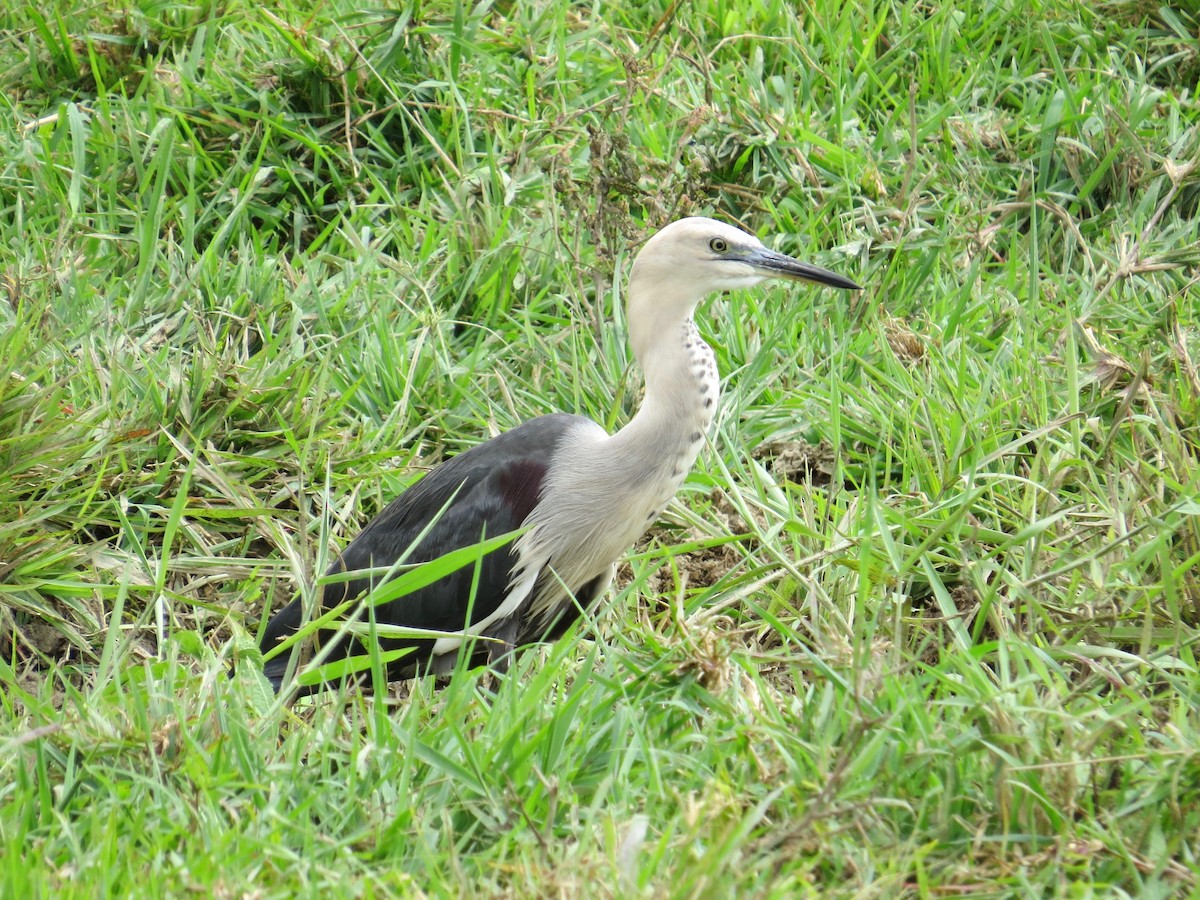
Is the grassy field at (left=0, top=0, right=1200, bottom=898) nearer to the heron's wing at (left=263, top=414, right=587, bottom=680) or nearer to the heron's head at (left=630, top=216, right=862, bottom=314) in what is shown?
the heron's wing at (left=263, top=414, right=587, bottom=680)

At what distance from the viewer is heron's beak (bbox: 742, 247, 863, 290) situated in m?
3.83

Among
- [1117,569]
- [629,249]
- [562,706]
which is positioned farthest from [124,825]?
[629,249]

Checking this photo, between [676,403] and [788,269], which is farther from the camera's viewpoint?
[788,269]

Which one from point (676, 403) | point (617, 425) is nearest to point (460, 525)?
point (676, 403)

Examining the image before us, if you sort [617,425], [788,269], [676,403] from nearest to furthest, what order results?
[676,403], [788,269], [617,425]

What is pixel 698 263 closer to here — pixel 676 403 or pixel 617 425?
pixel 676 403

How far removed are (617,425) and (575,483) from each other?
29.4 inches

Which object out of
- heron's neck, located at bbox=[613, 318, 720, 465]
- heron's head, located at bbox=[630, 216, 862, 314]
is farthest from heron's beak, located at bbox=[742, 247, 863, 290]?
heron's neck, located at bbox=[613, 318, 720, 465]

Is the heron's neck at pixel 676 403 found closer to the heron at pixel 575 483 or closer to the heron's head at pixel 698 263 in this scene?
the heron at pixel 575 483

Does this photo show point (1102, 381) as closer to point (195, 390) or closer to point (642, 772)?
point (642, 772)

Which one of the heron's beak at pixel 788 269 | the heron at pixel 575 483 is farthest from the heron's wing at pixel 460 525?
the heron's beak at pixel 788 269

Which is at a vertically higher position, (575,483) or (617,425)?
(575,483)

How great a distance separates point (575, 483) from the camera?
3.78 metres

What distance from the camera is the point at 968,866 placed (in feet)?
8.30
